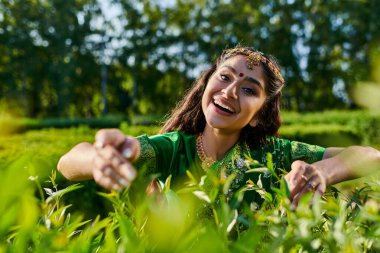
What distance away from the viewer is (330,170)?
4.79 feet

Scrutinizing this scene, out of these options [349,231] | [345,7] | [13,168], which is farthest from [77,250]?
[345,7]

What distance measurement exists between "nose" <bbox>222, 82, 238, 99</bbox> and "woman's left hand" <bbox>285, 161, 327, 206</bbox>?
0.99m

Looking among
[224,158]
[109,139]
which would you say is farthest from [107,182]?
[224,158]

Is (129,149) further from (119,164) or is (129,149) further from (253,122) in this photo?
(253,122)

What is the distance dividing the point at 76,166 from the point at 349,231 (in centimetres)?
77

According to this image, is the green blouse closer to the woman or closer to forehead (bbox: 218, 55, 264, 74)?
the woman

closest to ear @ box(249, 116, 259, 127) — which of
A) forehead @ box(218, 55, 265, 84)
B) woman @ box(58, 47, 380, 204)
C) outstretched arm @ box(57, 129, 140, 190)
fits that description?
woman @ box(58, 47, 380, 204)

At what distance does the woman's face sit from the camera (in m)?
2.13

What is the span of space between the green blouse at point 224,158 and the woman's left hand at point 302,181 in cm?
87

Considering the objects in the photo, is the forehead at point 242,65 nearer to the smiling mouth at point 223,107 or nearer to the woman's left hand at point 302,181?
the smiling mouth at point 223,107

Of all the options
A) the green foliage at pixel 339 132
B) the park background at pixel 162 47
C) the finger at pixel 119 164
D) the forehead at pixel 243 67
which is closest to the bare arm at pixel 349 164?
the forehead at pixel 243 67

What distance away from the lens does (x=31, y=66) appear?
35469 mm

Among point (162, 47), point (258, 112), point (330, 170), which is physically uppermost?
point (330, 170)

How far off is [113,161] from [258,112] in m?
1.86
